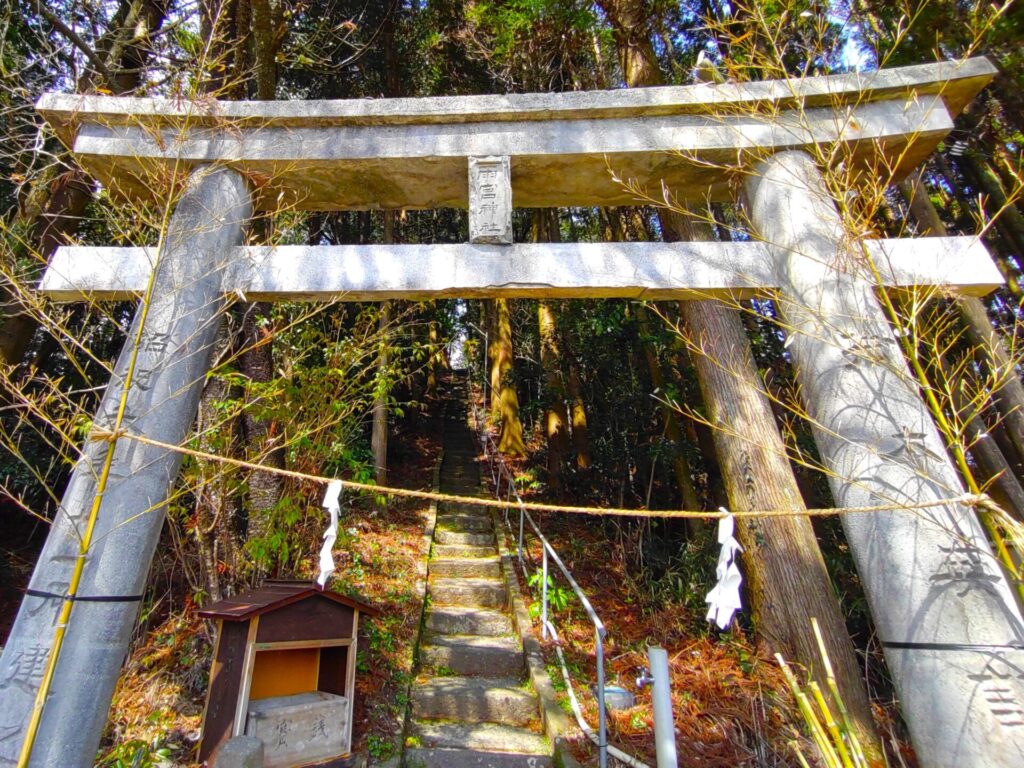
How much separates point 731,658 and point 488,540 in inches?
125

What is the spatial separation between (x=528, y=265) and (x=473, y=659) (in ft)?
10.3

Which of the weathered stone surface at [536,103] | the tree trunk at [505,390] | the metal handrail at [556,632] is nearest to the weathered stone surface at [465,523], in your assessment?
the metal handrail at [556,632]

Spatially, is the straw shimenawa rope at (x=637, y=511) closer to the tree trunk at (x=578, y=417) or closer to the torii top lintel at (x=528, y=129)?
the torii top lintel at (x=528, y=129)

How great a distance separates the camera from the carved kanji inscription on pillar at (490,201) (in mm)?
2689

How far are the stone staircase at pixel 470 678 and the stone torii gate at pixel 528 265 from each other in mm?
2004

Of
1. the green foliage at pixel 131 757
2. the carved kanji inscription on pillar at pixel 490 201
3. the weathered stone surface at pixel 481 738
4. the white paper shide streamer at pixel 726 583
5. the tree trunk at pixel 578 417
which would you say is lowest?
the weathered stone surface at pixel 481 738

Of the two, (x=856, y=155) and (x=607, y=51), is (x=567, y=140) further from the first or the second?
(x=607, y=51)

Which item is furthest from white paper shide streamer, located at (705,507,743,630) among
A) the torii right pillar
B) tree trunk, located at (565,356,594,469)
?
tree trunk, located at (565,356,594,469)

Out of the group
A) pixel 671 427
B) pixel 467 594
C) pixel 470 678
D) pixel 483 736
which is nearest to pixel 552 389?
pixel 671 427

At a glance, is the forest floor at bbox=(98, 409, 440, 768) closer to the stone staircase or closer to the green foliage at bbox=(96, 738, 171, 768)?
the green foliage at bbox=(96, 738, 171, 768)

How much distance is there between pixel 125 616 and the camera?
211 cm

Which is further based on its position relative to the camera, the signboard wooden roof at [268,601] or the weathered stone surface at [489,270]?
the signboard wooden roof at [268,601]

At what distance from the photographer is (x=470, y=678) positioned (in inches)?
158

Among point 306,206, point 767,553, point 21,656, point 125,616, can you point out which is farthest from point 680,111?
point 21,656
